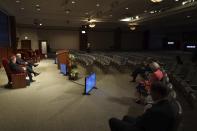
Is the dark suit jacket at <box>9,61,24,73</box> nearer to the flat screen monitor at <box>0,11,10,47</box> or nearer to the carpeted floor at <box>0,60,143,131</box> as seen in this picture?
the carpeted floor at <box>0,60,143,131</box>

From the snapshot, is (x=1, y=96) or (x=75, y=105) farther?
(x=1, y=96)

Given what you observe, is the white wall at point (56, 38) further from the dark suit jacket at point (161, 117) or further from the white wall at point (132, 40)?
the dark suit jacket at point (161, 117)

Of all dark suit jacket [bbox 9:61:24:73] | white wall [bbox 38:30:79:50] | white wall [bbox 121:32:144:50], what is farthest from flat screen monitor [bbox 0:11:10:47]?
white wall [bbox 121:32:144:50]

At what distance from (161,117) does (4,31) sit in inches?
548

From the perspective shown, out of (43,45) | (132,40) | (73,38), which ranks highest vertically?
(73,38)

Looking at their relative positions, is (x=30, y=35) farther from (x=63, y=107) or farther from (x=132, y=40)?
(x=63, y=107)

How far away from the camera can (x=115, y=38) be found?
94.0 ft

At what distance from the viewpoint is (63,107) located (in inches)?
210

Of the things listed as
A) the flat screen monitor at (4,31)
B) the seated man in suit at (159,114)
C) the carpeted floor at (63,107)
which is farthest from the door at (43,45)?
the seated man in suit at (159,114)

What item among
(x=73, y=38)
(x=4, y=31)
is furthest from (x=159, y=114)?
(x=73, y=38)

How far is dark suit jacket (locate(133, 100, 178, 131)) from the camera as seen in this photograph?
96.3 inches

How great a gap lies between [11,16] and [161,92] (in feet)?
52.3

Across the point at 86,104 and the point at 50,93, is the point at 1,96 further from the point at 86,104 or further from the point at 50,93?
the point at 86,104

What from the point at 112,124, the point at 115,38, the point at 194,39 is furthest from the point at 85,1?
the point at 194,39
